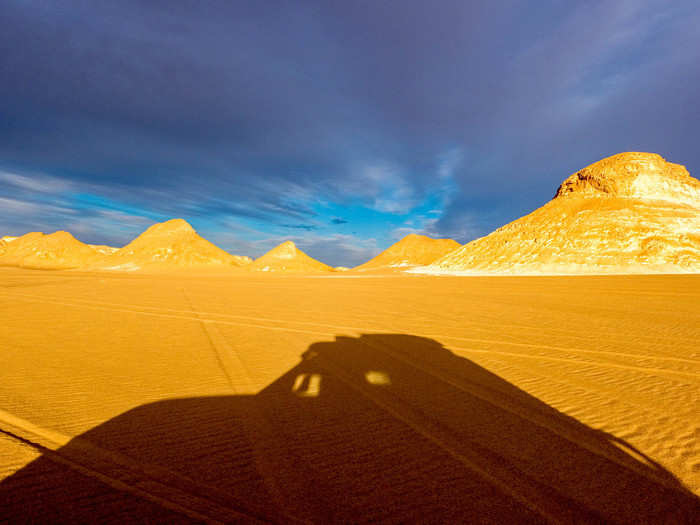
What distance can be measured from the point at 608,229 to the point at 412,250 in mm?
108353

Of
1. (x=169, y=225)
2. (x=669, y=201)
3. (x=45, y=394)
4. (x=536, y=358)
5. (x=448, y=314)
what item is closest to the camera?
(x=45, y=394)

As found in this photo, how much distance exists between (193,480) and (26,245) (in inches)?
6286

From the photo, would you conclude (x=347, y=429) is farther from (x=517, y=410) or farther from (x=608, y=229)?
(x=608, y=229)

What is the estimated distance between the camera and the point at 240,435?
152 inches

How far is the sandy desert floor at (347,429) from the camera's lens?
9.17ft

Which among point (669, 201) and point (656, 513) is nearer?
point (656, 513)

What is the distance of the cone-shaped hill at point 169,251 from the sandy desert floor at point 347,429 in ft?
300

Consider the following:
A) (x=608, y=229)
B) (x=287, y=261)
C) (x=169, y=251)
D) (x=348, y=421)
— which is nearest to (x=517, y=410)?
(x=348, y=421)

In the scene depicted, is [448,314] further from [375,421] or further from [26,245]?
[26,245]

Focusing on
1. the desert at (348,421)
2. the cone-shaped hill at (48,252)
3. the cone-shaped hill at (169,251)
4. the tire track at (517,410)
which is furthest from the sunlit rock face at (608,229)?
the cone-shaped hill at (48,252)

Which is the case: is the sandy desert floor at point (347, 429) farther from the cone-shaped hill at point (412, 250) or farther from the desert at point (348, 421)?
the cone-shaped hill at point (412, 250)

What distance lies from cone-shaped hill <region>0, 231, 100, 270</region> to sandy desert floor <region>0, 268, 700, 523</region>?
395 feet

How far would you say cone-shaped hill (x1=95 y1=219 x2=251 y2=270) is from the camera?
91.4 m

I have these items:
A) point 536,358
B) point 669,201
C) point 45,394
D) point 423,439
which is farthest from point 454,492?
point 669,201
